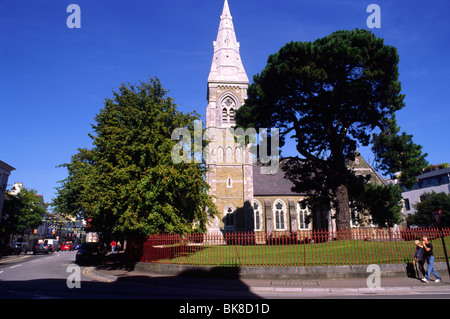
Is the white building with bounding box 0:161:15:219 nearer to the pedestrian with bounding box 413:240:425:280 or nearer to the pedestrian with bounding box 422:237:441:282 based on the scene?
the pedestrian with bounding box 413:240:425:280

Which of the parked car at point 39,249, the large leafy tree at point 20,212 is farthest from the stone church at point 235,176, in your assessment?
the large leafy tree at point 20,212

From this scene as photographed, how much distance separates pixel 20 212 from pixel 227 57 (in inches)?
1654

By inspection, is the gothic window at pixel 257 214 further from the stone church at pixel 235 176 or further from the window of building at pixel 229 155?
the window of building at pixel 229 155

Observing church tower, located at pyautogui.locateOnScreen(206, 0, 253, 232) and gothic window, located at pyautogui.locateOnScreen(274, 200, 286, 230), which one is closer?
church tower, located at pyautogui.locateOnScreen(206, 0, 253, 232)

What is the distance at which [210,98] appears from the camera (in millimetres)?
40312

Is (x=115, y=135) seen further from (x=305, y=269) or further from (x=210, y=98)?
(x=210, y=98)

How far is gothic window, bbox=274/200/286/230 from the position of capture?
39156 mm

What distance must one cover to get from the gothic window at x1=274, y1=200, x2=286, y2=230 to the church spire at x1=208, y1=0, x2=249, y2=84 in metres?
17.8

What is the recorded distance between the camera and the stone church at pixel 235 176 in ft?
→ 117

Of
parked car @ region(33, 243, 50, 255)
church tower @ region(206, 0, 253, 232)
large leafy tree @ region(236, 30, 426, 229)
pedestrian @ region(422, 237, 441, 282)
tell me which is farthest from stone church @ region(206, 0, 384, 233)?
parked car @ region(33, 243, 50, 255)

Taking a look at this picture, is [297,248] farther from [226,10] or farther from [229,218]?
[226,10]

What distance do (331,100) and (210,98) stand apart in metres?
23.4

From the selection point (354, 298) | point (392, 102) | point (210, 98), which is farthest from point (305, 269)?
point (210, 98)
